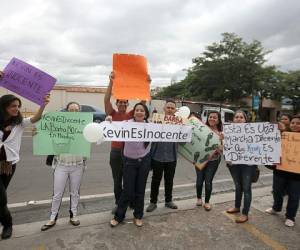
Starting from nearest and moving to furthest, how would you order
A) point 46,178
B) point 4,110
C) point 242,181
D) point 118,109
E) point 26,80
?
point 4,110
point 26,80
point 118,109
point 242,181
point 46,178

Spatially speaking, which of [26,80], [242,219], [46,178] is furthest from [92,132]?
[46,178]

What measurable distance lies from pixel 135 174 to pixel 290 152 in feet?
7.29

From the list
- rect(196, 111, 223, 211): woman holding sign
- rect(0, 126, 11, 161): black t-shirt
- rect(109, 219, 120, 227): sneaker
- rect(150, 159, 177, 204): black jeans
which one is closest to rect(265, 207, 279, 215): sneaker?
rect(196, 111, 223, 211): woman holding sign

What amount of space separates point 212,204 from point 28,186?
3.56 meters

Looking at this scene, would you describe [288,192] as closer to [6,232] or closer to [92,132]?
[92,132]

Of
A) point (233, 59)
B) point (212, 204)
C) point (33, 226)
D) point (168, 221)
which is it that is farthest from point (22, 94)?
point (233, 59)

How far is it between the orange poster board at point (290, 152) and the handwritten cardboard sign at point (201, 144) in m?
0.93

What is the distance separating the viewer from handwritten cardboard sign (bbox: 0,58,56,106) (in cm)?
382

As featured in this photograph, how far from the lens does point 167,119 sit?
14.9 ft

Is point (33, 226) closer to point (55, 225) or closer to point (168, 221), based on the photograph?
point (55, 225)

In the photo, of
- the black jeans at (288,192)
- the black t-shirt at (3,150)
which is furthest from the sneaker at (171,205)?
the black t-shirt at (3,150)

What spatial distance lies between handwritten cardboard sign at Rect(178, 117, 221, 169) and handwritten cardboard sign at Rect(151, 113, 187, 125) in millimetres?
178

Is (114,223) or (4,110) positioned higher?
(4,110)

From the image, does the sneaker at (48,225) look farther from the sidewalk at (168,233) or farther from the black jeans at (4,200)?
the black jeans at (4,200)
